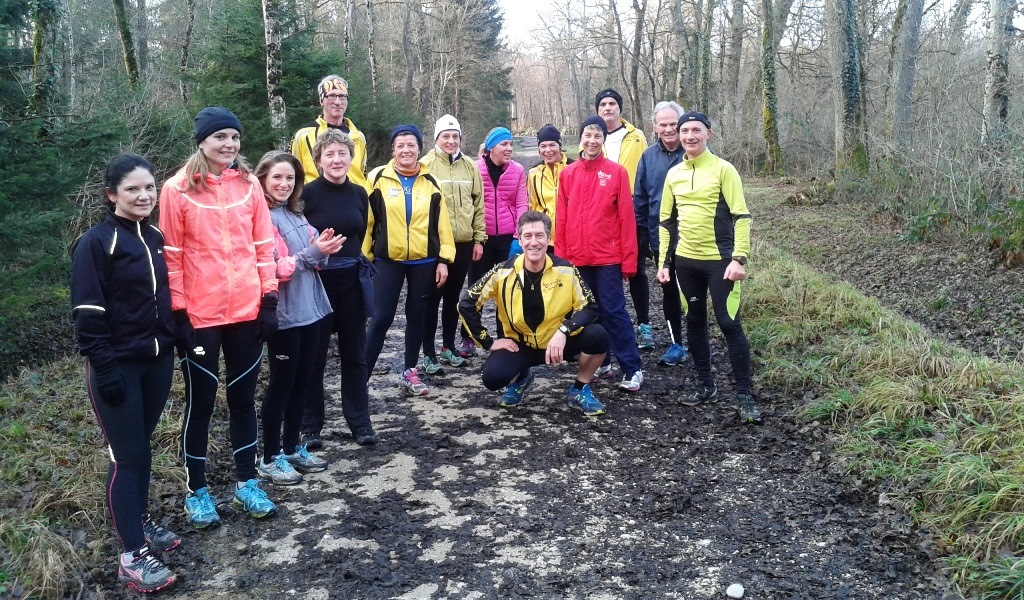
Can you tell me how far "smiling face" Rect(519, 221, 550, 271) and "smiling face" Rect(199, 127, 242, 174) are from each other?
2282 mm

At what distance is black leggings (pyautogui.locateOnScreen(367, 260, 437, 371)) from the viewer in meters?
5.81

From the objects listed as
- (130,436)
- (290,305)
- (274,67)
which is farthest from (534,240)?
(274,67)

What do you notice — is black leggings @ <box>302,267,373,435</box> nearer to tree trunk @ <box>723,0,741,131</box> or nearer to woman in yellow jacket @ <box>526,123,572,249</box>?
woman in yellow jacket @ <box>526,123,572,249</box>

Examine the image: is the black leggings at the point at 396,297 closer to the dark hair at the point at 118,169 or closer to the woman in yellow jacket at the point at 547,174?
the woman in yellow jacket at the point at 547,174

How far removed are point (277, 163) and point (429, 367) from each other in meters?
2.93

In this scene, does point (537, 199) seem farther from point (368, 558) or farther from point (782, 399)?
point (368, 558)

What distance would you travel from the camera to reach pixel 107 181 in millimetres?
3438

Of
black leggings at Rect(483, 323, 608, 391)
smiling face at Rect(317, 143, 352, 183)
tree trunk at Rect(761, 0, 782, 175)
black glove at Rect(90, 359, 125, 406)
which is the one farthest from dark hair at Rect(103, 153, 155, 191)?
tree trunk at Rect(761, 0, 782, 175)

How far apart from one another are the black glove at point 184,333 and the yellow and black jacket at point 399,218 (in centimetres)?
216

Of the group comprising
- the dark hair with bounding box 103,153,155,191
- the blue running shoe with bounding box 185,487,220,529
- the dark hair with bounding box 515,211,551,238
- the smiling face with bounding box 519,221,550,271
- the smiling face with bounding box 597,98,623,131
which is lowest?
the blue running shoe with bounding box 185,487,220,529

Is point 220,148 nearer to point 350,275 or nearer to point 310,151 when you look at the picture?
point 350,275

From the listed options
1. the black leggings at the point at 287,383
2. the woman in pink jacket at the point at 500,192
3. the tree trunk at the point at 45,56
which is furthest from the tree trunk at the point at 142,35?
the black leggings at the point at 287,383

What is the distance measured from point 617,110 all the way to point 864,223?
7.46m

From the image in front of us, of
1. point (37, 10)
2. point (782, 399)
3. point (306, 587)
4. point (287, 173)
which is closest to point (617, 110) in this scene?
point (782, 399)
